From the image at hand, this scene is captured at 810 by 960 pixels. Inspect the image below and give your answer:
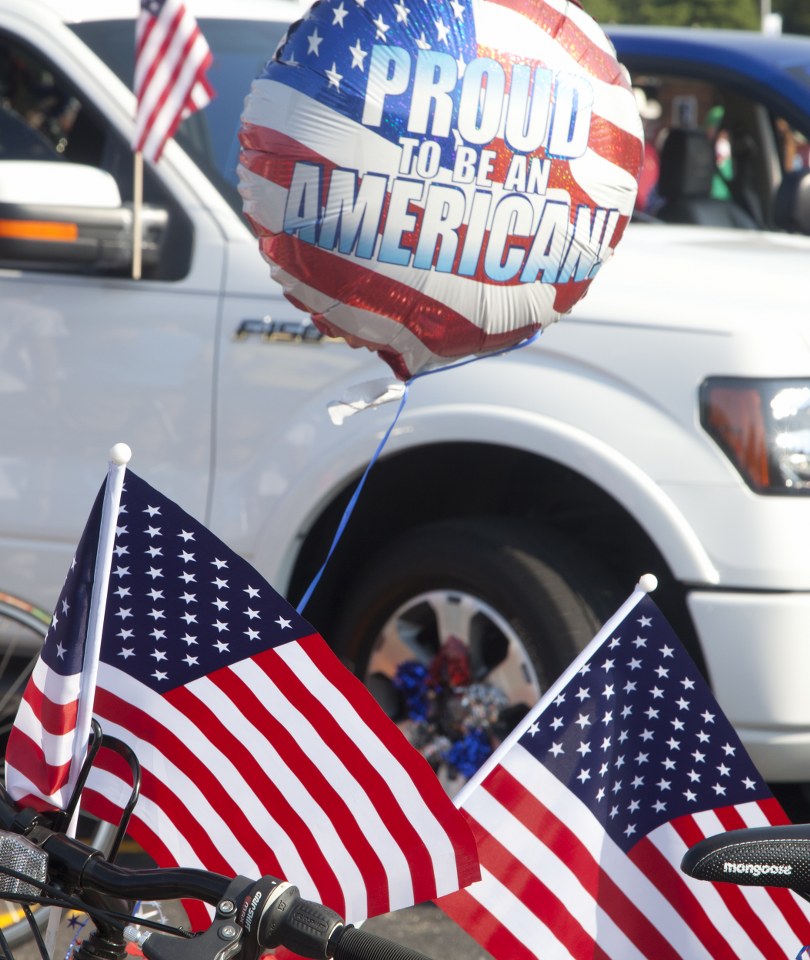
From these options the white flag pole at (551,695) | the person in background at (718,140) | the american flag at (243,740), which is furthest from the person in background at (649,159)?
the american flag at (243,740)

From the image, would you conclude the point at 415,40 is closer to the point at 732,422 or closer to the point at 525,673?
the point at 732,422

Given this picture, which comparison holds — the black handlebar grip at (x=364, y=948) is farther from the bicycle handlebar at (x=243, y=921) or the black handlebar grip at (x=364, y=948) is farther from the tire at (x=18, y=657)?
the tire at (x=18, y=657)

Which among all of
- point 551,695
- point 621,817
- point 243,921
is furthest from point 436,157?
point 243,921

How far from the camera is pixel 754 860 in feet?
4.46

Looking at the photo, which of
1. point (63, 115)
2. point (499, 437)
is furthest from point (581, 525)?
point (63, 115)

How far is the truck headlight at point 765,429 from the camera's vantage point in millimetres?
3279

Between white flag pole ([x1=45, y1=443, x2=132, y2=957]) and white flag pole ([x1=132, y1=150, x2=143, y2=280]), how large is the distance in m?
2.00

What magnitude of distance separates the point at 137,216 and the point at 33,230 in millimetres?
249

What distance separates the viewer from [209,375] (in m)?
3.66

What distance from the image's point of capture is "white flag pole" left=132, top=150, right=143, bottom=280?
3.60 metres

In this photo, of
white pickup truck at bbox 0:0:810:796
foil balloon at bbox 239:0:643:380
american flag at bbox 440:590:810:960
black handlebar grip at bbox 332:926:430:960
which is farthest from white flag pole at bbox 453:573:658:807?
white pickup truck at bbox 0:0:810:796

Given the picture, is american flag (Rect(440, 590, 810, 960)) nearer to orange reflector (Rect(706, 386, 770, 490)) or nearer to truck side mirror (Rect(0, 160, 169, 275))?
orange reflector (Rect(706, 386, 770, 490))

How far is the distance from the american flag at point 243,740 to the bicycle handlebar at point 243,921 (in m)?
0.34

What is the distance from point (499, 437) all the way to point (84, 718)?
6.28 feet
